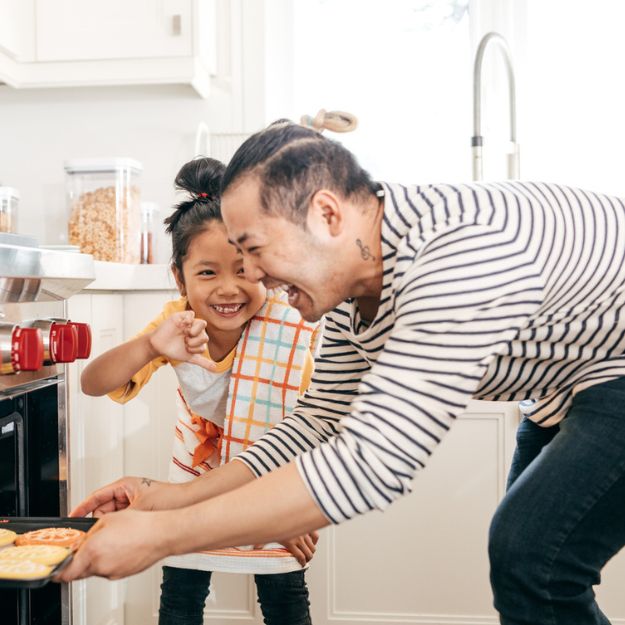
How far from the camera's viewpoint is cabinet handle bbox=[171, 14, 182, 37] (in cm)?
185

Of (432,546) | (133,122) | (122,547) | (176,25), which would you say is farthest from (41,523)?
(133,122)

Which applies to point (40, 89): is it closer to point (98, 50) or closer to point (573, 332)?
point (98, 50)

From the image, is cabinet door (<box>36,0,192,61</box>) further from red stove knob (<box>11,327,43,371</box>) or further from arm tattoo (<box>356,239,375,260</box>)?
red stove knob (<box>11,327,43,371</box>)

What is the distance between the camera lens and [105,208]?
184 centimetres

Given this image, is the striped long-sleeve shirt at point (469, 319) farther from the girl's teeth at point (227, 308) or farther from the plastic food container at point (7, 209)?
the plastic food container at point (7, 209)

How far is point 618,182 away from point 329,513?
1741 millimetres

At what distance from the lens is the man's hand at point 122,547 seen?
0.71m

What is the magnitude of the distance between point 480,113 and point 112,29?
0.92 metres

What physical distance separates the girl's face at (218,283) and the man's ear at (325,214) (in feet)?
1.34

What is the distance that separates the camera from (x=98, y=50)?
6.19 feet

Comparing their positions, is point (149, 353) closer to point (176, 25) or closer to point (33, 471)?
point (33, 471)

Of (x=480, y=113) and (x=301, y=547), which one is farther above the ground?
(x=480, y=113)

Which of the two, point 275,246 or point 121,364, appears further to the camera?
point 121,364

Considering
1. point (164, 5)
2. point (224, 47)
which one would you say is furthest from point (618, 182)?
point (164, 5)
